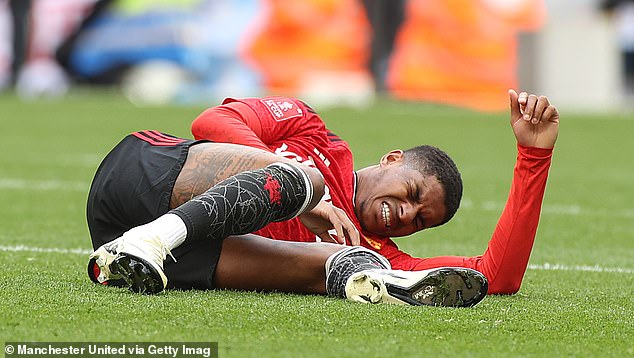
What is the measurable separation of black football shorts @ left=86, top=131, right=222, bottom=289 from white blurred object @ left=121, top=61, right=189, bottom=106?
53.0 feet

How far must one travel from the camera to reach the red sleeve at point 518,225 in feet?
13.0

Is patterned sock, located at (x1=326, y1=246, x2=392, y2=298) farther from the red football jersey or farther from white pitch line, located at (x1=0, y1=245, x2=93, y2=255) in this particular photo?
white pitch line, located at (x1=0, y1=245, x2=93, y2=255)

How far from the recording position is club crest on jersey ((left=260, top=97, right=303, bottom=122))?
14.2 feet

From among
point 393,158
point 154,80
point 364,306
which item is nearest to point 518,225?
point 393,158

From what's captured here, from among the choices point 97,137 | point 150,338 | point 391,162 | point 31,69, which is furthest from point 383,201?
point 31,69

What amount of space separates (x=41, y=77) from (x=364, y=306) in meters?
17.6

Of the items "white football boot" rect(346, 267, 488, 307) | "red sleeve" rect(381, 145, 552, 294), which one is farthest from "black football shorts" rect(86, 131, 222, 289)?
"red sleeve" rect(381, 145, 552, 294)

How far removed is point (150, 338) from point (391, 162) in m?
1.50

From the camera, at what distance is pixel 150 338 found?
298cm

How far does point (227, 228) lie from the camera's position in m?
3.63

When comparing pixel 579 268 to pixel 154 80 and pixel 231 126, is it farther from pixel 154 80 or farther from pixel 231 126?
pixel 154 80

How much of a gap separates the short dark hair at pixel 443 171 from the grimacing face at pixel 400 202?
0.02m

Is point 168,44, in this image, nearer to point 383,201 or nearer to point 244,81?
point 244,81

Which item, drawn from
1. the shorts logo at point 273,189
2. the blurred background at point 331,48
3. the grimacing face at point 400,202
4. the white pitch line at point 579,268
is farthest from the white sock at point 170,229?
the blurred background at point 331,48
